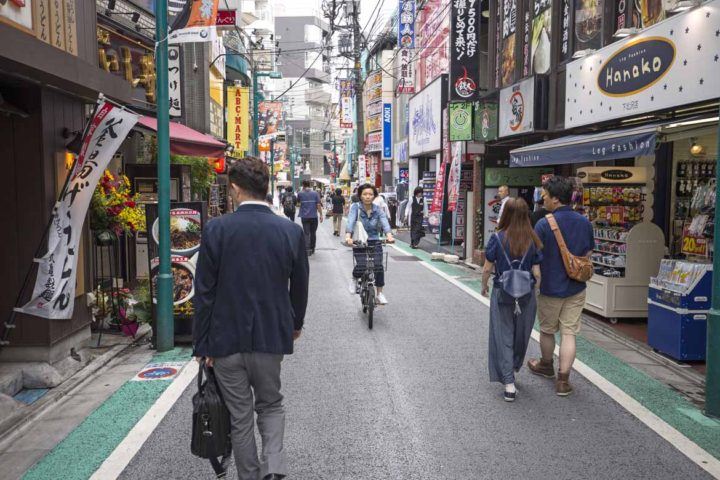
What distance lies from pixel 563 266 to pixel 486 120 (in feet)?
32.0

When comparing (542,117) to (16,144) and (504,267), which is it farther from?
(16,144)

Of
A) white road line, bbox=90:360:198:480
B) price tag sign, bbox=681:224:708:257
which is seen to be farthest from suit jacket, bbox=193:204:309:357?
price tag sign, bbox=681:224:708:257

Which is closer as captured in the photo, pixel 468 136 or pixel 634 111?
pixel 634 111

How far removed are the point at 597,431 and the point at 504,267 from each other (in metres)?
1.59

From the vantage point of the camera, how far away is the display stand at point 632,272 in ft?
29.7

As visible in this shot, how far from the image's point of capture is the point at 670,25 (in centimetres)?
819

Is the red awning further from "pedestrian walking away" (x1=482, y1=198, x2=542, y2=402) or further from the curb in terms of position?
"pedestrian walking away" (x1=482, y1=198, x2=542, y2=402)

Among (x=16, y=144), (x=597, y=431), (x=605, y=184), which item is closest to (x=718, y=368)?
(x=597, y=431)

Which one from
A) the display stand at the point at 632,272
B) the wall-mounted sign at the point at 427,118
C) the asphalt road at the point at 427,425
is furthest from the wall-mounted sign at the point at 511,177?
the asphalt road at the point at 427,425

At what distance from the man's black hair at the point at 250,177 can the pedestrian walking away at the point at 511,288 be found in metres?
2.78

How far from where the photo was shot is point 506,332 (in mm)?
5875

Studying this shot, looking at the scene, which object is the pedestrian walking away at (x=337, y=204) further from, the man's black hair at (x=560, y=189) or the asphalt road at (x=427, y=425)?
the man's black hair at (x=560, y=189)

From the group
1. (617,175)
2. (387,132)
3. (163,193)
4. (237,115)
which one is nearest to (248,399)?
(163,193)

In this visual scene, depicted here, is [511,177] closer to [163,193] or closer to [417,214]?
[417,214]
